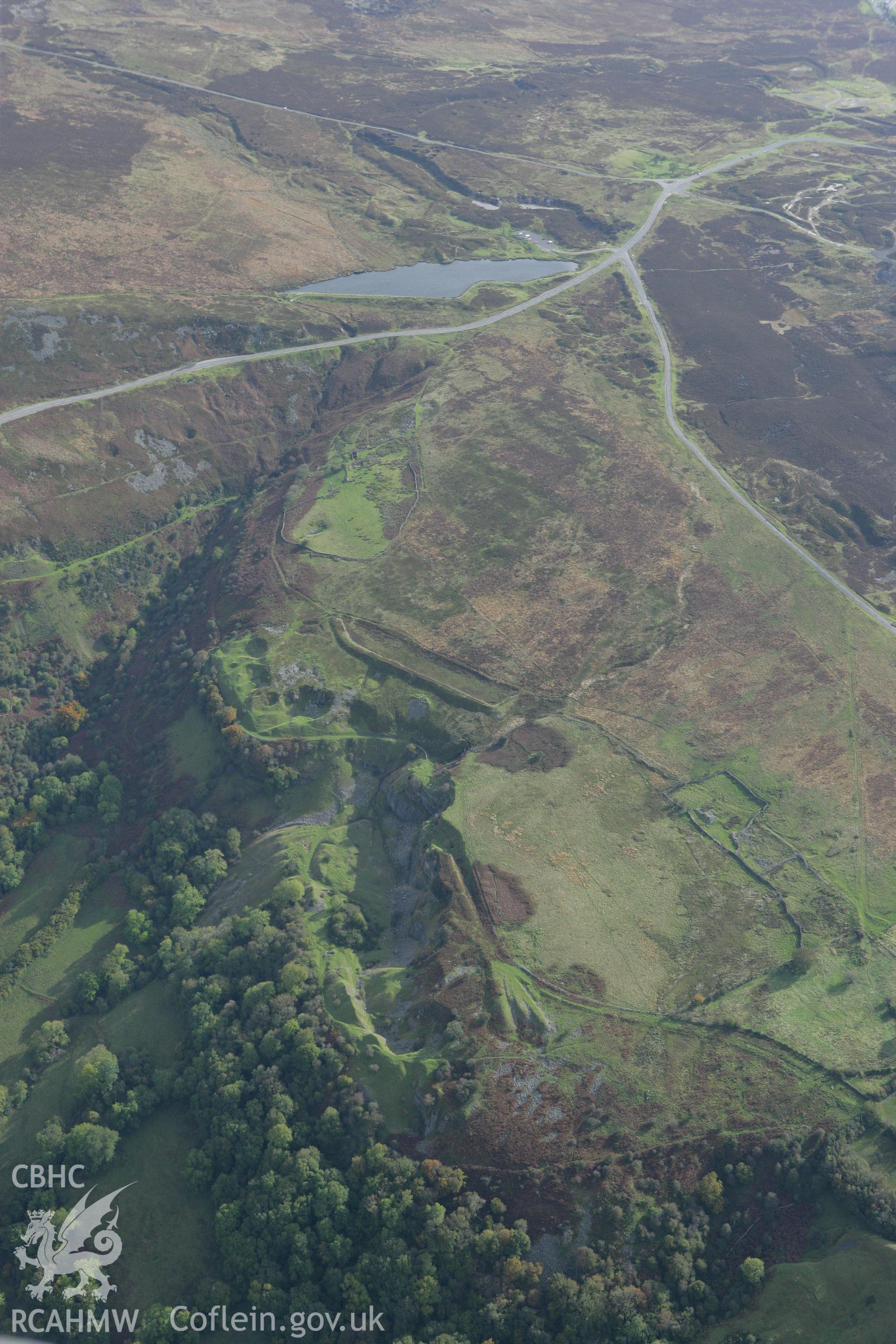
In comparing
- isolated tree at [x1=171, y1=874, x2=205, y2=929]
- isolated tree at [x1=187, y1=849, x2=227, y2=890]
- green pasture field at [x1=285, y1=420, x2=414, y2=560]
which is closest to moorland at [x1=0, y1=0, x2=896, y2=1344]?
isolated tree at [x1=187, y1=849, x2=227, y2=890]

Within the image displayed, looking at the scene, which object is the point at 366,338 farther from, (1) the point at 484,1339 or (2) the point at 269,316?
(1) the point at 484,1339

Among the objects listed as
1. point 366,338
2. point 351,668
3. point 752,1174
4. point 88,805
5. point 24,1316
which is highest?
point 366,338

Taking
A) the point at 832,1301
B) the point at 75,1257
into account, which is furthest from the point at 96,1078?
the point at 832,1301

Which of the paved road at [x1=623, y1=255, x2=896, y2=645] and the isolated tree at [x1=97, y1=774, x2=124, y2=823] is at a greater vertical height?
A: the paved road at [x1=623, y1=255, x2=896, y2=645]

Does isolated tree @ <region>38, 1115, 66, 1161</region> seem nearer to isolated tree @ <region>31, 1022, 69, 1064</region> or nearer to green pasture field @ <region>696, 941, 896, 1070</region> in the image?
isolated tree @ <region>31, 1022, 69, 1064</region>

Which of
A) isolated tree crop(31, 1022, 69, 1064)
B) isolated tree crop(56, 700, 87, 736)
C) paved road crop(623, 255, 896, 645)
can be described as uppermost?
paved road crop(623, 255, 896, 645)

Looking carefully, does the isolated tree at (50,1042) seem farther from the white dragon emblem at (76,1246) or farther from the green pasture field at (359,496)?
the green pasture field at (359,496)

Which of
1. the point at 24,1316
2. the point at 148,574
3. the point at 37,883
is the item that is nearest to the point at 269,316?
the point at 148,574
